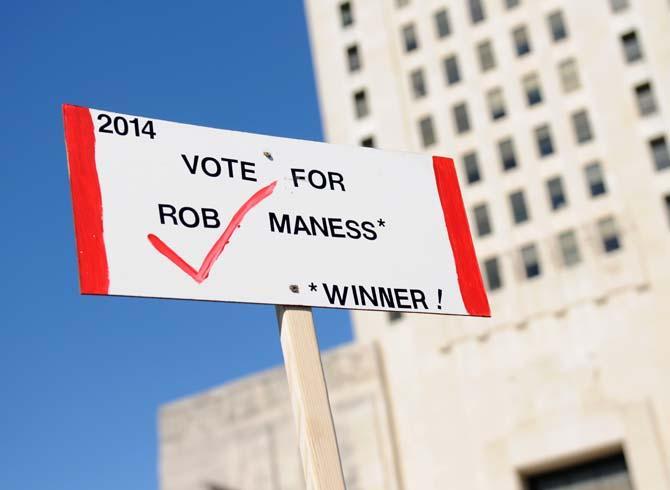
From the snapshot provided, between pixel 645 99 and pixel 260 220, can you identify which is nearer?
pixel 260 220

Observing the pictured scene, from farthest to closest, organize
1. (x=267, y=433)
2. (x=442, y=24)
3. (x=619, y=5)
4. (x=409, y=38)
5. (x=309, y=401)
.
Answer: (x=409, y=38)
(x=442, y=24)
(x=267, y=433)
(x=619, y=5)
(x=309, y=401)

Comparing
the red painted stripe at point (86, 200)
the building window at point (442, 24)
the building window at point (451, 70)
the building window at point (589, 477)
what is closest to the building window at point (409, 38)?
the building window at point (442, 24)

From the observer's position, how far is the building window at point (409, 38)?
1982 inches

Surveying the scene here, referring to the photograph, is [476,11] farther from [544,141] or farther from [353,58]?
[544,141]

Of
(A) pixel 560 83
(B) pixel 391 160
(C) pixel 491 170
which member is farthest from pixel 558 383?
(B) pixel 391 160

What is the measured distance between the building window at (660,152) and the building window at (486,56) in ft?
26.0

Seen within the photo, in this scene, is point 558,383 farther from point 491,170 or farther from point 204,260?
point 204,260

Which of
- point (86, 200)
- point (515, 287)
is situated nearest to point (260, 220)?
point (86, 200)

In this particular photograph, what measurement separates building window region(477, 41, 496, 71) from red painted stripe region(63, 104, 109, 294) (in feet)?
145

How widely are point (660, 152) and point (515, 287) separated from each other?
7593 mm

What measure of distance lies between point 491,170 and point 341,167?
4089cm

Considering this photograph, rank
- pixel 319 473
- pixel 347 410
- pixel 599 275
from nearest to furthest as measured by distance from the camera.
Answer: pixel 319 473 → pixel 599 275 → pixel 347 410

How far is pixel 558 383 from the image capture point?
1609 inches

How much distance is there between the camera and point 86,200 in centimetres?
478
